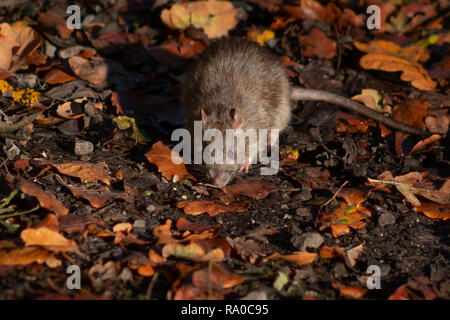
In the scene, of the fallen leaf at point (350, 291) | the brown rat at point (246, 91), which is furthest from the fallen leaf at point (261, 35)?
the fallen leaf at point (350, 291)

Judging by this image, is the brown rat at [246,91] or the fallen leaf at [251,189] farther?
the brown rat at [246,91]

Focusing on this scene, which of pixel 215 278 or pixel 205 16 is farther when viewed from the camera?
pixel 205 16

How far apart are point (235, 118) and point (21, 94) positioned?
80.3 inches

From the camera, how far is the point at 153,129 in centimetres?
531

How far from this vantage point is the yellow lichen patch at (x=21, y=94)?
16.3ft

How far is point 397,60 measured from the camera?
5.94 m

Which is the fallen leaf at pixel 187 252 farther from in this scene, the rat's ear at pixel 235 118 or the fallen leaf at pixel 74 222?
the rat's ear at pixel 235 118

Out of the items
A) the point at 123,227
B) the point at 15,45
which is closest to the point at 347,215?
the point at 123,227

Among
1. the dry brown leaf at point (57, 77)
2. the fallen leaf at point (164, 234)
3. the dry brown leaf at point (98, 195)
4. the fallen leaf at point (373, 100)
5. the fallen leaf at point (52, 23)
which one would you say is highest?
the fallen leaf at point (52, 23)

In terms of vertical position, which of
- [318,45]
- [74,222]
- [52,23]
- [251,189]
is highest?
[52,23]

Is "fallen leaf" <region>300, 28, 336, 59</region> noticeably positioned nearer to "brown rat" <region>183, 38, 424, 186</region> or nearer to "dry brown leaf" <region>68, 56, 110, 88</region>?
"brown rat" <region>183, 38, 424, 186</region>

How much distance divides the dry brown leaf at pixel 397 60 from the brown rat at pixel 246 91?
72 centimetres

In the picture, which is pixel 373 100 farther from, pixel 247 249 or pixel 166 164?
pixel 247 249
